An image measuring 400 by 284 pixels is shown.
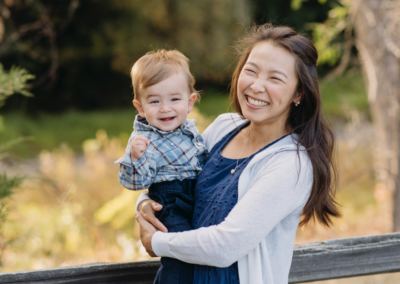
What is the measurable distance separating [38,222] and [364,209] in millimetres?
4366

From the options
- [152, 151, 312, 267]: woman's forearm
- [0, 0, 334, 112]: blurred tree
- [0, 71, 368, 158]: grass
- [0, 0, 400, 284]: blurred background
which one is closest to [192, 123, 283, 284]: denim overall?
[152, 151, 312, 267]: woman's forearm

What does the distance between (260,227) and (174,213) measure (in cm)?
40

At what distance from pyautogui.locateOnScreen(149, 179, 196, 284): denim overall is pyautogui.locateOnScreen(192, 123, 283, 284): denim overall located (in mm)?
33

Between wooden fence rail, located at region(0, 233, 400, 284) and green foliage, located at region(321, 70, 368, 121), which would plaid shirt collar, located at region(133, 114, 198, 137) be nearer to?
wooden fence rail, located at region(0, 233, 400, 284)

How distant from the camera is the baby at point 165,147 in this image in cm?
156

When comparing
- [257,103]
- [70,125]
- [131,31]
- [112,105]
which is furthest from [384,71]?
[112,105]

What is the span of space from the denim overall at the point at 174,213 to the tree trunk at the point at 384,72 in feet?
8.95

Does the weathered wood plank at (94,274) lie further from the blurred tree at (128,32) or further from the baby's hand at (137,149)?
the blurred tree at (128,32)

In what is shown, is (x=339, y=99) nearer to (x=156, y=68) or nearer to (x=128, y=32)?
(x=128, y=32)

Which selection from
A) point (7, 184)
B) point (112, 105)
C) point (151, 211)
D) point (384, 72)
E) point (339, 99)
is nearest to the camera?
point (151, 211)

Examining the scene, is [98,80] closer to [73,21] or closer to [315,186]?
[73,21]

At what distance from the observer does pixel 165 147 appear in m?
1.66

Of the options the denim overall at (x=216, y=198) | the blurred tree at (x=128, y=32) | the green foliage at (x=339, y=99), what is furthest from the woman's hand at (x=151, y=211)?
the green foliage at (x=339, y=99)

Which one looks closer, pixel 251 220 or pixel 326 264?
pixel 251 220
